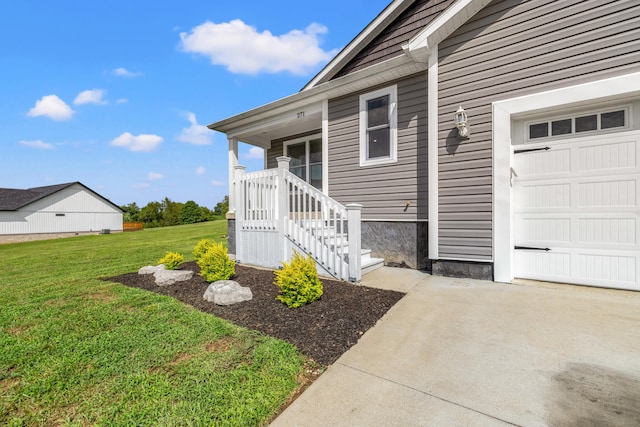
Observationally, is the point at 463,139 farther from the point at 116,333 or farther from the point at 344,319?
the point at 116,333

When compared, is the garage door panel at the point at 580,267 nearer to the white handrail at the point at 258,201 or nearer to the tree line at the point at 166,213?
the white handrail at the point at 258,201

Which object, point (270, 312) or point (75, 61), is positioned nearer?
point (270, 312)

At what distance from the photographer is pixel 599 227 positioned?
3562 mm

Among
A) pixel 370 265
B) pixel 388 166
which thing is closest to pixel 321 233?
pixel 370 265

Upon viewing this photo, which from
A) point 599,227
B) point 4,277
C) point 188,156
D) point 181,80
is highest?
point 181,80

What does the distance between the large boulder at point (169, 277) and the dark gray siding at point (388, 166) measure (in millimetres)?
3391

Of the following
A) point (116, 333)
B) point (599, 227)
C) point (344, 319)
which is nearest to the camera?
point (116, 333)

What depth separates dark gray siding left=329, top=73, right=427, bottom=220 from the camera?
5000mm

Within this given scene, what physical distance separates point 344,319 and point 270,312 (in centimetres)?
89

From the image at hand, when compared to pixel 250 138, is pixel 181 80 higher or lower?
higher

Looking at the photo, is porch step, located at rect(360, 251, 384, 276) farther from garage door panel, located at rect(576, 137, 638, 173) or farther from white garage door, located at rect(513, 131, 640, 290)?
garage door panel, located at rect(576, 137, 638, 173)

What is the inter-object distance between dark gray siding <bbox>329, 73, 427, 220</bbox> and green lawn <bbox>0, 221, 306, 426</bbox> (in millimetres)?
3662

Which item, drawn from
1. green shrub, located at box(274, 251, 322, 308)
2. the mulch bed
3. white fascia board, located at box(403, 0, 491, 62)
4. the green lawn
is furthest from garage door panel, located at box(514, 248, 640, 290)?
the green lawn

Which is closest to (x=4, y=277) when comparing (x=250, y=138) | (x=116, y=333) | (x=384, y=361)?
(x=116, y=333)
